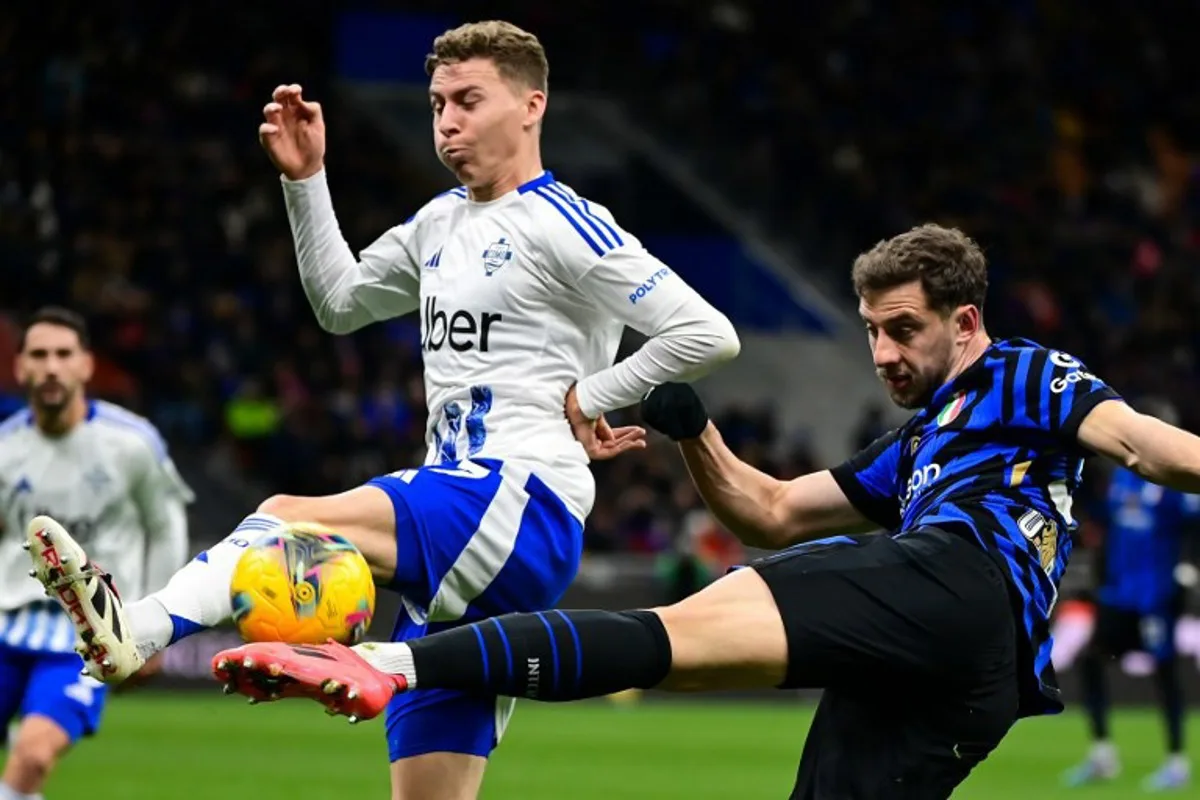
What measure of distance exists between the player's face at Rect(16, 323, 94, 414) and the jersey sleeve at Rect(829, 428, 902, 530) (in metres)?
3.68

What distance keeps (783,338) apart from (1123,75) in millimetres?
6611

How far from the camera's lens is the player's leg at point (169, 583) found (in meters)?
4.66

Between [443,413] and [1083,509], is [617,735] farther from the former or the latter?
[443,413]

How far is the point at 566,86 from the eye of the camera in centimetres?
2638

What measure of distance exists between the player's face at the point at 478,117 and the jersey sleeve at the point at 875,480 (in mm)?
1324

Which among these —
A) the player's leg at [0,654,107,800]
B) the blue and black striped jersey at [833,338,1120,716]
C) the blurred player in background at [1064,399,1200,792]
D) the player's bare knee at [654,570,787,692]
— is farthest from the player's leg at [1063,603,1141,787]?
the player's bare knee at [654,570,787,692]

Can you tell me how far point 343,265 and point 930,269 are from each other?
1775 millimetres

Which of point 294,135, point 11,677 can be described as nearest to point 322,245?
point 294,135

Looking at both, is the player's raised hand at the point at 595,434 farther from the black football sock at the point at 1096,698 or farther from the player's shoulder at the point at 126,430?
the black football sock at the point at 1096,698

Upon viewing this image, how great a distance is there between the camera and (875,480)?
6027 mm

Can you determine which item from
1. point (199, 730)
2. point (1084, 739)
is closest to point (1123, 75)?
point (1084, 739)

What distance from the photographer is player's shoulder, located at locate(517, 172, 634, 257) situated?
5.76 meters

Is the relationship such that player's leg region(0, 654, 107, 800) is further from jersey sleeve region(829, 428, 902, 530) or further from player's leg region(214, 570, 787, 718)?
player's leg region(214, 570, 787, 718)

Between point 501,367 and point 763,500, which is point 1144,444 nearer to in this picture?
point 763,500
